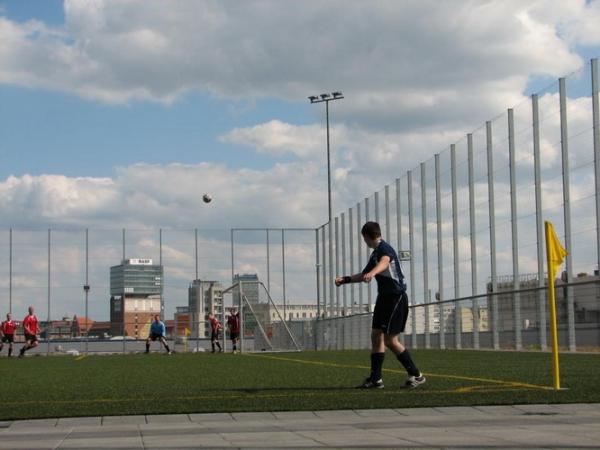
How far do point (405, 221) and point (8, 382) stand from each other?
824 inches

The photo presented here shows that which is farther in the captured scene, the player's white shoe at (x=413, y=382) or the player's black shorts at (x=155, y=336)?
the player's black shorts at (x=155, y=336)

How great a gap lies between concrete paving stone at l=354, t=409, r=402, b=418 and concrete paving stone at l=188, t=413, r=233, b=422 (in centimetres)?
102

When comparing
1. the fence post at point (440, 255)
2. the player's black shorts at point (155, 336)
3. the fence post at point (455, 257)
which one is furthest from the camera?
the player's black shorts at point (155, 336)

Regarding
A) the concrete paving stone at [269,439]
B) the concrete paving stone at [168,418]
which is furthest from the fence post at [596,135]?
the concrete paving stone at [269,439]

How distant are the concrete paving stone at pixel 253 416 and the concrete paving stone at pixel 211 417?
0.06m

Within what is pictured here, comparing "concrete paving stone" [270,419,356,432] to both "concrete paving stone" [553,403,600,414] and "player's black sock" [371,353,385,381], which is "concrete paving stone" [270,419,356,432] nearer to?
"concrete paving stone" [553,403,600,414]

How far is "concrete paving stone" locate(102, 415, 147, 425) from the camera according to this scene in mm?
7684

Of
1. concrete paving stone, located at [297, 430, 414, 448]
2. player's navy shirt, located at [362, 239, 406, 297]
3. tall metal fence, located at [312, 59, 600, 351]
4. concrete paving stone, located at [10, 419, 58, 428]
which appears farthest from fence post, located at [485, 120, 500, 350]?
concrete paving stone, located at [297, 430, 414, 448]

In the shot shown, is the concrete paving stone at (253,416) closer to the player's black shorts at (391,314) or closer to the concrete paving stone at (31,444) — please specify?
the concrete paving stone at (31,444)

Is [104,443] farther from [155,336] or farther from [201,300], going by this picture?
[201,300]

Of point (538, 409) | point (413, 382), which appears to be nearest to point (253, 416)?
point (538, 409)

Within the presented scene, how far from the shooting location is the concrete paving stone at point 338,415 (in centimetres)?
778

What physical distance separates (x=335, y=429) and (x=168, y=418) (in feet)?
5.07

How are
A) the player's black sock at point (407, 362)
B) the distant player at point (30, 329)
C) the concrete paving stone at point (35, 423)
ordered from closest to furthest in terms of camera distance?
the concrete paving stone at point (35, 423) < the player's black sock at point (407, 362) < the distant player at point (30, 329)
